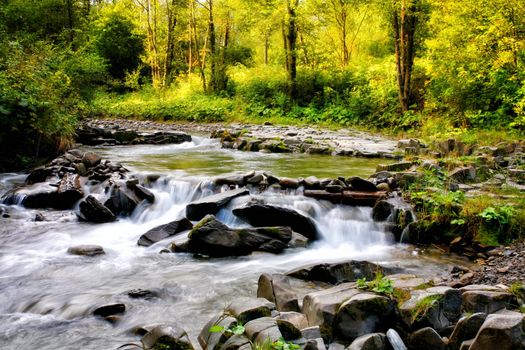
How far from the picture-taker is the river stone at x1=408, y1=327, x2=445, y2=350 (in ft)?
11.5

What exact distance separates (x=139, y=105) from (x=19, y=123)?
19087 mm

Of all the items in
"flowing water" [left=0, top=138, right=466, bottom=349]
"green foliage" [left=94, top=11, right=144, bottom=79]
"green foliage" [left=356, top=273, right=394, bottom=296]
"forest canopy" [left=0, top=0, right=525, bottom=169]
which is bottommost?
"flowing water" [left=0, top=138, right=466, bottom=349]

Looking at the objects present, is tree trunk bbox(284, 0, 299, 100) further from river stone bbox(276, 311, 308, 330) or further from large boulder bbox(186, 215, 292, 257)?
river stone bbox(276, 311, 308, 330)

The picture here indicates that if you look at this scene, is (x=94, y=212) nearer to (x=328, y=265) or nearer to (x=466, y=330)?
(x=328, y=265)

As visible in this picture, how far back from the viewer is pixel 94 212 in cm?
898

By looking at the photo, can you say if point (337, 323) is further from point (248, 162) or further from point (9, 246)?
point (248, 162)

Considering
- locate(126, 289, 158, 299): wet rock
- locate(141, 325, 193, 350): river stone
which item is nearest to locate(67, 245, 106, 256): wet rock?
locate(126, 289, 158, 299): wet rock

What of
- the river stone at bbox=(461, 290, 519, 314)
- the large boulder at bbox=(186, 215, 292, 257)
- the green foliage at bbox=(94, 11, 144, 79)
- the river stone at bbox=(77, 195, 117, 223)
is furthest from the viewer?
the green foliage at bbox=(94, 11, 144, 79)

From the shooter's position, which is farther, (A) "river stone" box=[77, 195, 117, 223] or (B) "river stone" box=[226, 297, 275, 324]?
(A) "river stone" box=[77, 195, 117, 223]

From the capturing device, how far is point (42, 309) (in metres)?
5.25

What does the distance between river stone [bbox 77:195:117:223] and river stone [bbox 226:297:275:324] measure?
5.53 meters

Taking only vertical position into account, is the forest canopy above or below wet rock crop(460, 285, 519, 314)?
above

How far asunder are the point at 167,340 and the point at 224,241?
3239 mm

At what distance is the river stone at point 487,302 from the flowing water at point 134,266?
2.18 metres
